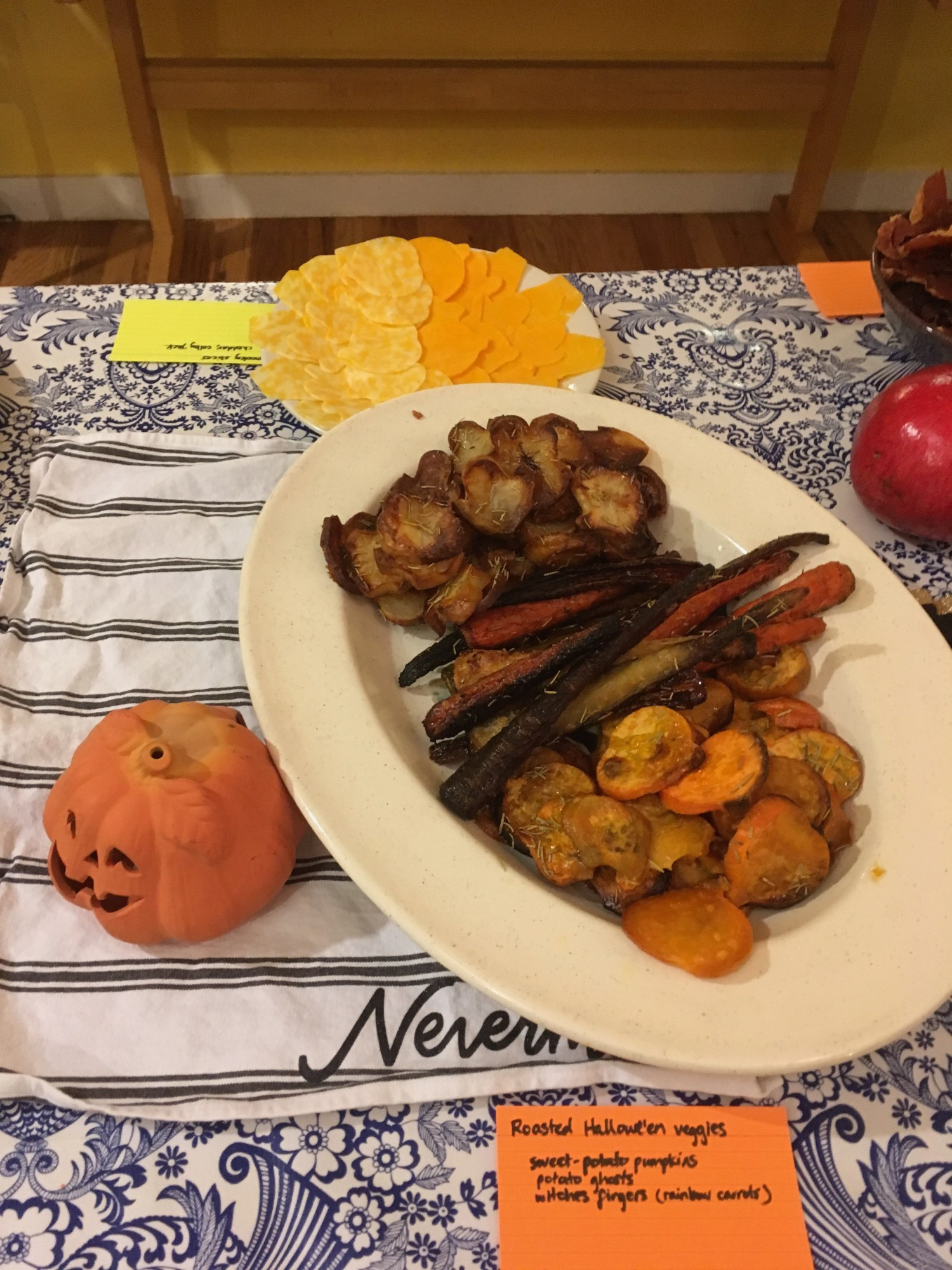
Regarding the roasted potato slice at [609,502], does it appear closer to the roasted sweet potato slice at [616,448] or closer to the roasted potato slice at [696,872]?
the roasted sweet potato slice at [616,448]

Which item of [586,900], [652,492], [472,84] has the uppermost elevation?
[472,84]

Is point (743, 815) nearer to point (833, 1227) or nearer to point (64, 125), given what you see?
point (833, 1227)

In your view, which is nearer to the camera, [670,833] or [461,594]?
[670,833]

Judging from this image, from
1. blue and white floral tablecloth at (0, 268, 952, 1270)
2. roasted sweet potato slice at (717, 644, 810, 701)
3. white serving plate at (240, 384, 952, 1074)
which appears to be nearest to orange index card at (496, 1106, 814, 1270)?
blue and white floral tablecloth at (0, 268, 952, 1270)

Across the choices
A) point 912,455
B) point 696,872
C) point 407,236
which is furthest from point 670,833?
point 407,236

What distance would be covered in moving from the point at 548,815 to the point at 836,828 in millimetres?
296

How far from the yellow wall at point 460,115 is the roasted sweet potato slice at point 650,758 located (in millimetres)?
2717

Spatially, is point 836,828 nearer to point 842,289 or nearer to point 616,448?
point 616,448

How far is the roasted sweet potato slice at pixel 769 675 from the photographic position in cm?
102

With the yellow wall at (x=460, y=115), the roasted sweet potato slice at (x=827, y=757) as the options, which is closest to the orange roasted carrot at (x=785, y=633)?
the roasted sweet potato slice at (x=827, y=757)

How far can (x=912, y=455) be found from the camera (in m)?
1.26

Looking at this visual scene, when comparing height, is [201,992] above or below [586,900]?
below

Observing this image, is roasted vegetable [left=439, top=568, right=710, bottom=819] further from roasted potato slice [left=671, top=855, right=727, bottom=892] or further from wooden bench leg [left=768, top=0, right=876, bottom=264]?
wooden bench leg [left=768, top=0, right=876, bottom=264]

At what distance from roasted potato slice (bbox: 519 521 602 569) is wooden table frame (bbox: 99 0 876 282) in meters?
2.16
